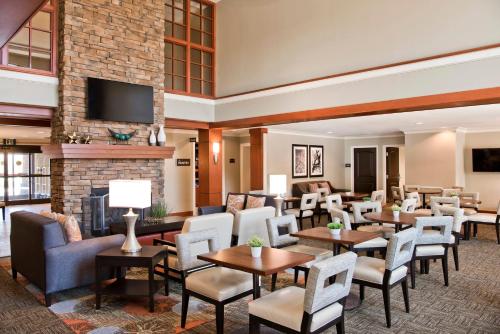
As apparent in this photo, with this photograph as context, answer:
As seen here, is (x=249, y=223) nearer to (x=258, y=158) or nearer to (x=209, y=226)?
(x=209, y=226)

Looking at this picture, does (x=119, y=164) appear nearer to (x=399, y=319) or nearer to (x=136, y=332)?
(x=136, y=332)

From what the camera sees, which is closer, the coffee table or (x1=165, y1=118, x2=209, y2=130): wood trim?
the coffee table

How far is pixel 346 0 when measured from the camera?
6461 mm

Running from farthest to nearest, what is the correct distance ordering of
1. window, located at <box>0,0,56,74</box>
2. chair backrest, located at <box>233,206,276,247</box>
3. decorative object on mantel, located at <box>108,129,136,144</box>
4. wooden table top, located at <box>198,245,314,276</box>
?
decorative object on mantel, located at <box>108,129,136,144</box> → window, located at <box>0,0,56,74</box> → chair backrest, located at <box>233,206,276,247</box> → wooden table top, located at <box>198,245,314,276</box>

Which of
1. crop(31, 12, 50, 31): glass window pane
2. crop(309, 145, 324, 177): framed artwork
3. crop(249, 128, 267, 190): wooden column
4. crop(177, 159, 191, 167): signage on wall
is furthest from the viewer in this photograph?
crop(309, 145, 324, 177): framed artwork

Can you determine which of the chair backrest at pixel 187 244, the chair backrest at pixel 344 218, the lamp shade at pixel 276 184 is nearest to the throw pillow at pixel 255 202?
the lamp shade at pixel 276 184

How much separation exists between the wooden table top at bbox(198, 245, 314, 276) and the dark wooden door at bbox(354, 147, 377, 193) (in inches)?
446

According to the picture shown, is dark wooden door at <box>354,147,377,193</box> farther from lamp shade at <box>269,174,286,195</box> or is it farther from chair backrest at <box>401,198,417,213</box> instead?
lamp shade at <box>269,174,286,195</box>

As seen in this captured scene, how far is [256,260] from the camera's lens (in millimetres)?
3047

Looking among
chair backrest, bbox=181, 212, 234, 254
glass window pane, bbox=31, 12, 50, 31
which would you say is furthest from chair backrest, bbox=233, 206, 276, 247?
glass window pane, bbox=31, 12, 50, 31

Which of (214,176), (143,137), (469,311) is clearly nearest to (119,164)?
(143,137)

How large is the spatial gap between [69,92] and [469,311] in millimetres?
6264

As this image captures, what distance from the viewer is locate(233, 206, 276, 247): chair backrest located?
17.6 ft

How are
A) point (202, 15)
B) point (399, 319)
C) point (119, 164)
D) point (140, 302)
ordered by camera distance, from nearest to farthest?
1. point (399, 319)
2. point (140, 302)
3. point (119, 164)
4. point (202, 15)
